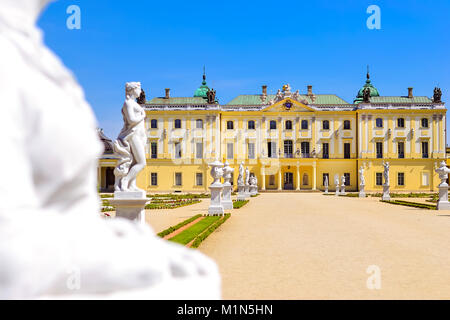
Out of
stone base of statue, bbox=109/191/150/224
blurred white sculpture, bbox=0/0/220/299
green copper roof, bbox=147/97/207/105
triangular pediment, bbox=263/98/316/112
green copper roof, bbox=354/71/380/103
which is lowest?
stone base of statue, bbox=109/191/150/224

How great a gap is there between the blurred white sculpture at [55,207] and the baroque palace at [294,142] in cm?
4859

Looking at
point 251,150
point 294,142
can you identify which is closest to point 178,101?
point 251,150

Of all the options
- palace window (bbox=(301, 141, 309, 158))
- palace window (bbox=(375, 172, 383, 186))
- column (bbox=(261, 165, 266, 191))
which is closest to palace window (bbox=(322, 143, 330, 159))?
palace window (bbox=(301, 141, 309, 158))

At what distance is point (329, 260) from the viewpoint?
276 inches

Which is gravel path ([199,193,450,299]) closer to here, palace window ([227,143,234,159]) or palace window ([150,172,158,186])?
palace window ([227,143,234,159])

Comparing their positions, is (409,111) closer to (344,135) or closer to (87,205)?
(344,135)

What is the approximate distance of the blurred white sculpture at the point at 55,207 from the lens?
1298mm

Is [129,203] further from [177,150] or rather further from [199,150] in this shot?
[177,150]

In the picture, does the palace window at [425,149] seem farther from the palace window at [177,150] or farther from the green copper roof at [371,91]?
the palace window at [177,150]

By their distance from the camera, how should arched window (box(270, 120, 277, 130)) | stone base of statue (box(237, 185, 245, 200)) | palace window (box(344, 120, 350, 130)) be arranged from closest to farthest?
stone base of statue (box(237, 185, 245, 200)), arched window (box(270, 120, 277, 130)), palace window (box(344, 120, 350, 130))

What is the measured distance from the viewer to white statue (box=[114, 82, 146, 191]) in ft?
23.8

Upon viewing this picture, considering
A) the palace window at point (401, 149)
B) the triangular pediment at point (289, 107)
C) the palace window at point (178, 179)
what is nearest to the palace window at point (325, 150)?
the triangular pediment at point (289, 107)

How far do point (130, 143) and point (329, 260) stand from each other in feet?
11.7

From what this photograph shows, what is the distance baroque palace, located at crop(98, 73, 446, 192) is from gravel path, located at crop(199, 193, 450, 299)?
3871 cm
